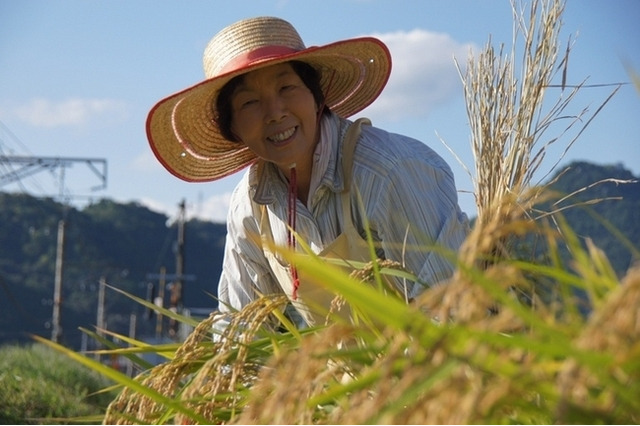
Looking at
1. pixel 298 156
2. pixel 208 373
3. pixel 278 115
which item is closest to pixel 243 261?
pixel 298 156

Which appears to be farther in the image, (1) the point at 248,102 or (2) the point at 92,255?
(2) the point at 92,255

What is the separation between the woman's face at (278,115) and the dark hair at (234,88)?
7 centimetres

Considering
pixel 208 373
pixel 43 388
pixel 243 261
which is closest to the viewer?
pixel 208 373

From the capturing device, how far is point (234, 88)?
338cm

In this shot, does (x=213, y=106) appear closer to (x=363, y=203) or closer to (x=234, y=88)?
(x=234, y=88)

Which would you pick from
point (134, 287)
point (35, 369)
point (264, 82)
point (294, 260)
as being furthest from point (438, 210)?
point (134, 287)

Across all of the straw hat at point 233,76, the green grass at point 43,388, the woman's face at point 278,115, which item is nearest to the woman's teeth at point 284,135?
the woman's face at point 278,115

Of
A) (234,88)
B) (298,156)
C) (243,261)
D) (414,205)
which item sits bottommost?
(243,261)

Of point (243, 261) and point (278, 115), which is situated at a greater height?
point (278, 115)

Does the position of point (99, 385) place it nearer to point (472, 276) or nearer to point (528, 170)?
point (528, 170)

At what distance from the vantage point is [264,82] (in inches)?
129

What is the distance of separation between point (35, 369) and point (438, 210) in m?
5.71

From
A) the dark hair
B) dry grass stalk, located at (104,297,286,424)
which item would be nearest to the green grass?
the dark hair

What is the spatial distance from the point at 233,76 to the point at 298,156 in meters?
0.32
